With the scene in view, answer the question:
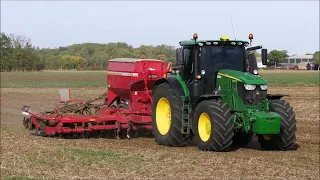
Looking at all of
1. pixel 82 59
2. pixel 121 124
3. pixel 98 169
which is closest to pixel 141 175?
pixel 98 169

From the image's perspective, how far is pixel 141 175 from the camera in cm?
799

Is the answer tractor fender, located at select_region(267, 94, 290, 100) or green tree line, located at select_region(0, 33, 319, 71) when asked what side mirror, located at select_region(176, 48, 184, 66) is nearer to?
tractor fender, located at select_region(267, 94, 290, 100)

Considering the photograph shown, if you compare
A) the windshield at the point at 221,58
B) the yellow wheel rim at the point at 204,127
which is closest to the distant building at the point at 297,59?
the windshield at the point at 221,58

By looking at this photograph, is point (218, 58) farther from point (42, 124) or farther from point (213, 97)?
point (42, 124)

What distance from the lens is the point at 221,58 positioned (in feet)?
35.7

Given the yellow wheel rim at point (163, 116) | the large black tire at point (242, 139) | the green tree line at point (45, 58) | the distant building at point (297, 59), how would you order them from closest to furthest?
the large black tire at point (242, 139)
the yellow wheel rim at point (163, 116)
the green tree line at point (45, 58)
the distant building at point (297, 59)

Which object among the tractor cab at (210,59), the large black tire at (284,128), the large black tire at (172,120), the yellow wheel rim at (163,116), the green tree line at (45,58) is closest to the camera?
the large black tire at (284,128)

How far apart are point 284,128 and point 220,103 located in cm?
134

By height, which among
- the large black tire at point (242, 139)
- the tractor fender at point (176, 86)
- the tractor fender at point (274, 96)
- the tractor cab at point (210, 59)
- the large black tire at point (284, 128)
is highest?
the tractor cab at point (210, 59)

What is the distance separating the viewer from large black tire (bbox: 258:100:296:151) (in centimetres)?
1034

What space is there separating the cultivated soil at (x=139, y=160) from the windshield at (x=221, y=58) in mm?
1709

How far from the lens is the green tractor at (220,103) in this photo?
32.9 ft

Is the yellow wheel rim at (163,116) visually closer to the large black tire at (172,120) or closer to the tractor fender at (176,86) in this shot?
the large black tire at (172,120)

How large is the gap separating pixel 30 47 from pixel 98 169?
79660 mm
